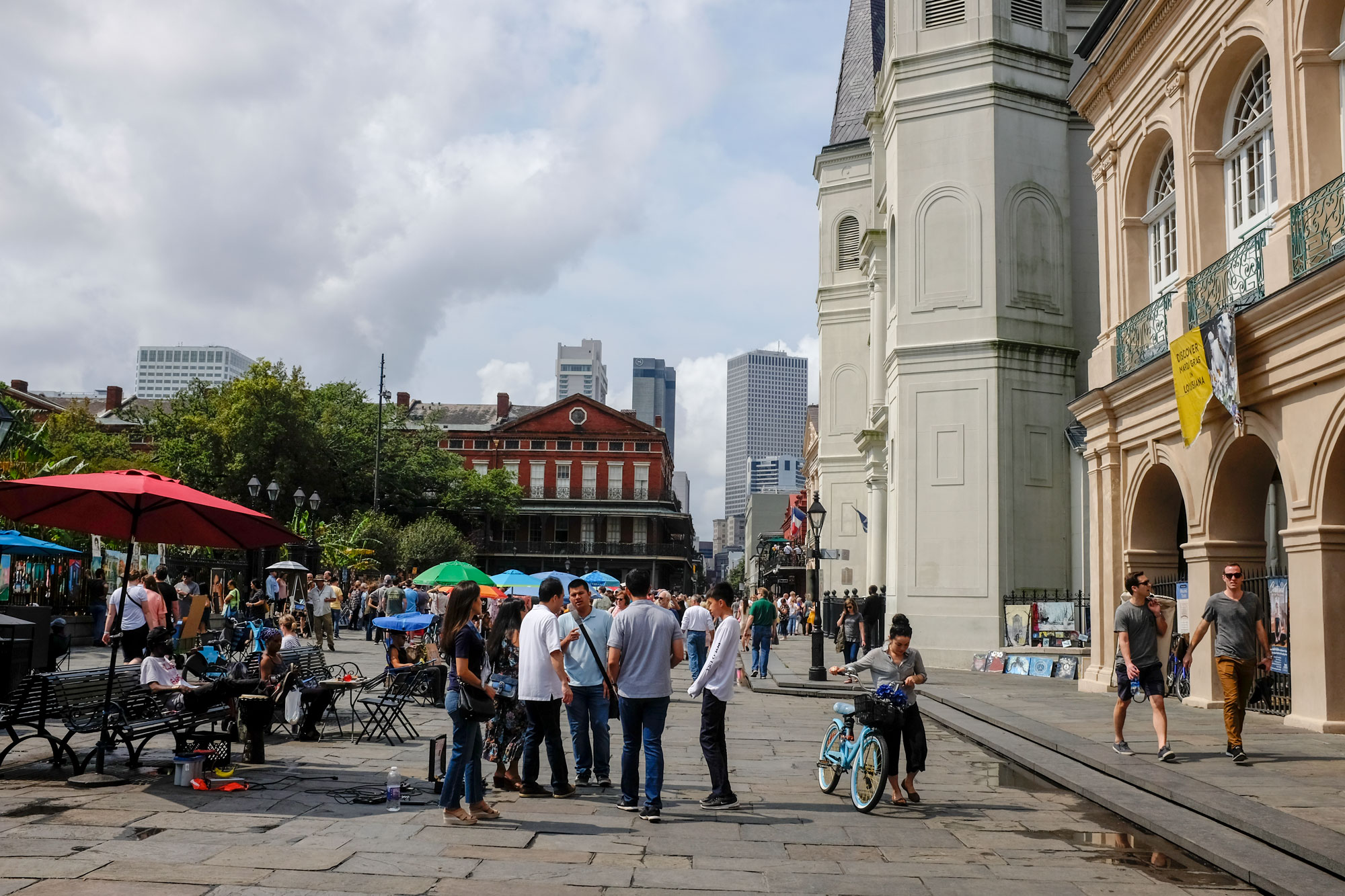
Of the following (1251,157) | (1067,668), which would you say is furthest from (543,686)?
(1067,668)

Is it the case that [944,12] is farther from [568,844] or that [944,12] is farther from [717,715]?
[568,844]

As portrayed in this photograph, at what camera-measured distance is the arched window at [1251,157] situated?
1529cm

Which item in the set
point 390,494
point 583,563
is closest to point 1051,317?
point 390,494

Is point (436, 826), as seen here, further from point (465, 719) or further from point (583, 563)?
point (583, 563)

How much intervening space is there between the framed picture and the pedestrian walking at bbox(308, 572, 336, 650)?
14823 mm

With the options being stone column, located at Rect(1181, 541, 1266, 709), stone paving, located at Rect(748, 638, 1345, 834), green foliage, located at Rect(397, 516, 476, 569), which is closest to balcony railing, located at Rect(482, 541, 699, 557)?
green foliage, located at Rect(397, 516, 476, 569)

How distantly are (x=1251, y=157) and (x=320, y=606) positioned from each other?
19.2m

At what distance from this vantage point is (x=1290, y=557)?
13734 mm

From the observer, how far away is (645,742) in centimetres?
840

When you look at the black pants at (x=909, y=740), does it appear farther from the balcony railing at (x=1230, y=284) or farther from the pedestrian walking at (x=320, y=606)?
the pedestrian walking at (x=320, y=606)

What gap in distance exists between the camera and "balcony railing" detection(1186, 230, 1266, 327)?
14445 mm

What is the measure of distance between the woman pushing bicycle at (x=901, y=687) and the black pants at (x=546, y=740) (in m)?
2.21

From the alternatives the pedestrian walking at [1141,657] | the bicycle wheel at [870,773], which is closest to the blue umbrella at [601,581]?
the pedestrian walking at [1141,657]

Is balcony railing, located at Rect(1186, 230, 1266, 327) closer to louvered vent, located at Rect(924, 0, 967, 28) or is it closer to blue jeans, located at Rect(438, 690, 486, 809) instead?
blue jeans, located at Rect(438, 690, 486, 809)
